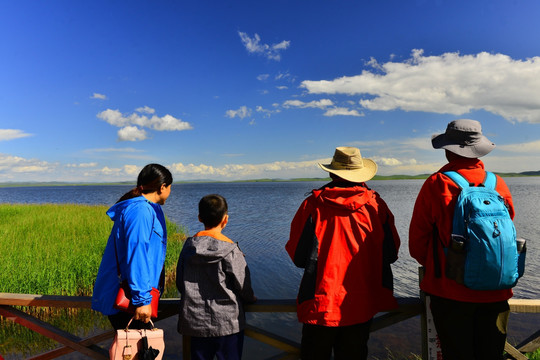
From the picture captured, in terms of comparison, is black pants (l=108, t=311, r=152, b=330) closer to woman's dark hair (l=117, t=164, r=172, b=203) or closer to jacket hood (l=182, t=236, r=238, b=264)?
jacket hood (l=182, t=236, r=238, b=264)

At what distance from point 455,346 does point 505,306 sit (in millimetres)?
433

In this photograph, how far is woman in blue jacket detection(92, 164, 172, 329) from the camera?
7.47ft

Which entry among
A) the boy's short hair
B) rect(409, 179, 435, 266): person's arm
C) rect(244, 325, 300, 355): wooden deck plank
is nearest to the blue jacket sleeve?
the boy's short hair

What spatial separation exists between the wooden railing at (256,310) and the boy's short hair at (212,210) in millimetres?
742

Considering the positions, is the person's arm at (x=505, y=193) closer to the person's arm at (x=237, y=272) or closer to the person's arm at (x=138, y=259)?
the person's arm at (x=237, y=272)

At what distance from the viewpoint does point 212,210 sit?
2482 mm

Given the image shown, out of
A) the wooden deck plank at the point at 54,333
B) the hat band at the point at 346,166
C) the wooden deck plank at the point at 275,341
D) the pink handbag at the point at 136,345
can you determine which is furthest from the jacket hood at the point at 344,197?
the wooden deck plank at the point at 54,333

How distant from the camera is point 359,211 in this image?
2.36m

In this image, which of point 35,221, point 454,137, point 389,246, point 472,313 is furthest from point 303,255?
point 35,221

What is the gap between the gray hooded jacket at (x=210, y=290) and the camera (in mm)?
2396

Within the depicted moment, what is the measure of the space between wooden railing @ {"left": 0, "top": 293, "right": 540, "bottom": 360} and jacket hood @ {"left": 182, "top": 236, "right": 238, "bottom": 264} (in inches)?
22.8

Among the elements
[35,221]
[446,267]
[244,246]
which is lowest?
[244,246]

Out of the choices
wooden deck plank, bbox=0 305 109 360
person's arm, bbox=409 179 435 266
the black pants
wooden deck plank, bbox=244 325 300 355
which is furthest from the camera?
wooden deck plank, bbox=0 305 109 360

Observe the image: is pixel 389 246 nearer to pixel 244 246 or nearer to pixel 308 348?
pixel 308 348
